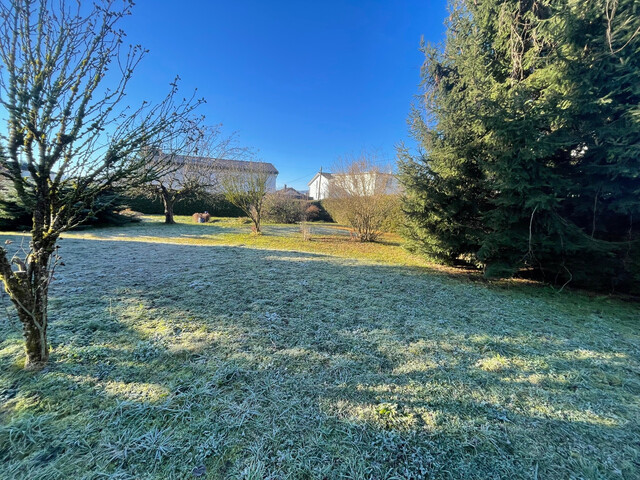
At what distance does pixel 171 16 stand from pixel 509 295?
777 centimetres

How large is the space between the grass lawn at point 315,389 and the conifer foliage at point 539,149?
3.82 feet

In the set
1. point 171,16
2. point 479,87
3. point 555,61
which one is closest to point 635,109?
point 555,61

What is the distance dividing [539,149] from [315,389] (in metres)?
4.67

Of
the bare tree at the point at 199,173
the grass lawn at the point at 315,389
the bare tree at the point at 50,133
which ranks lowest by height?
the grass lawn at the point at 315,389

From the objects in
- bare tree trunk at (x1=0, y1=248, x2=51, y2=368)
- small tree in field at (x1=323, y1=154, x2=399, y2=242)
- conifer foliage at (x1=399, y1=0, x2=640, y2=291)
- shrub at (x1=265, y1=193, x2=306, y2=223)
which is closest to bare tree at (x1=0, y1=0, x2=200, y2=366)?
bare tree trunk at (x1=0, y1=248, x2=51, y2=368)

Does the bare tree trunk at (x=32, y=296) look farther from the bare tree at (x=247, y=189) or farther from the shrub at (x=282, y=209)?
the shrub at (x=282, y=209)

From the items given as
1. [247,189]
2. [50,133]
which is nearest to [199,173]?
[247,189]

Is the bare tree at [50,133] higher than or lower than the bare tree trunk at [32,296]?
higher

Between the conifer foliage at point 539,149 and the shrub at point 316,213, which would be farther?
the shrub at point 316,213

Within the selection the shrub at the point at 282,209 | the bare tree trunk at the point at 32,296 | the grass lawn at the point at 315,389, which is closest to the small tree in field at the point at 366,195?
the grass lawn at the point at 315,389

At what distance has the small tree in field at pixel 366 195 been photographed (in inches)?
358

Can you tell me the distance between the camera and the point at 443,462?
133cm

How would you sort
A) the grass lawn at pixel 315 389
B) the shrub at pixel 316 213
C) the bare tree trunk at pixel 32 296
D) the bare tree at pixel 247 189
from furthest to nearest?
the shrub at pixel 316 213, the bare tree at pixel 247 189, the bare tree trunk at pixel 32 296, the grass lawn at pixel 315 389

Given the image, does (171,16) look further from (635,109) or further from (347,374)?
(635,109)
